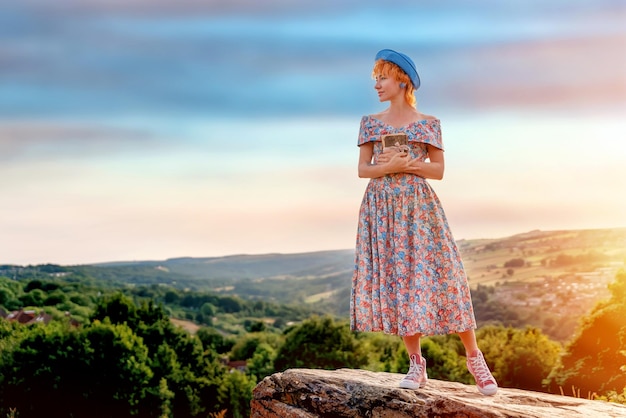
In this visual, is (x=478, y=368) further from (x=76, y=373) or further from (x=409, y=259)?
(x=76, y=373)

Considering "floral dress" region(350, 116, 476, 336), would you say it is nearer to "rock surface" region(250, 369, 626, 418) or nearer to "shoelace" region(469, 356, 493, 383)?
"shoelace" region(469, 356, 493, 383)

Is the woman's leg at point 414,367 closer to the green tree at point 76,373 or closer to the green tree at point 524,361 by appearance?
the green tree at point 524,361

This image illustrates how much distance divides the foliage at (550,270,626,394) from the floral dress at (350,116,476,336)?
92.3 ft

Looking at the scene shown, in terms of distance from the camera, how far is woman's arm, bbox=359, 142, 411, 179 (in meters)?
8.38

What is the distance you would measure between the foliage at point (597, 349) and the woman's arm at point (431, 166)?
1109 inches

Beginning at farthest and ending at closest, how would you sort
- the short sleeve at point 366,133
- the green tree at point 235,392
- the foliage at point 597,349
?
the green tree at point 235,392, the foliage at point 597,349, the short sleeve at point 366,133

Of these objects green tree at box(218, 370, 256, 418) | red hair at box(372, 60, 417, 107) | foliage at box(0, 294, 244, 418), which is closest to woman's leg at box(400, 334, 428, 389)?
red hair at box(372, 60, 417, 107)

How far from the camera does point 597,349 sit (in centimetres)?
3822

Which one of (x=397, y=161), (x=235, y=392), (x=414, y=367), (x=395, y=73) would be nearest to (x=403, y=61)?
(x=395, y=73)

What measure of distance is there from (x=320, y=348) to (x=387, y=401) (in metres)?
43.4

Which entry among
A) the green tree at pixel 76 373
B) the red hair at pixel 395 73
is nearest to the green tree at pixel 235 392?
the green tree at pixel 76 373

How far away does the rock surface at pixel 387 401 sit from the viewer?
7.64 metres

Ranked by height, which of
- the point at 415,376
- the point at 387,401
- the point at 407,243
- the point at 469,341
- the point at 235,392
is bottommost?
the point at 235,392

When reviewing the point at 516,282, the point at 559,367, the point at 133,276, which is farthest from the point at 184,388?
the point at 133,276
